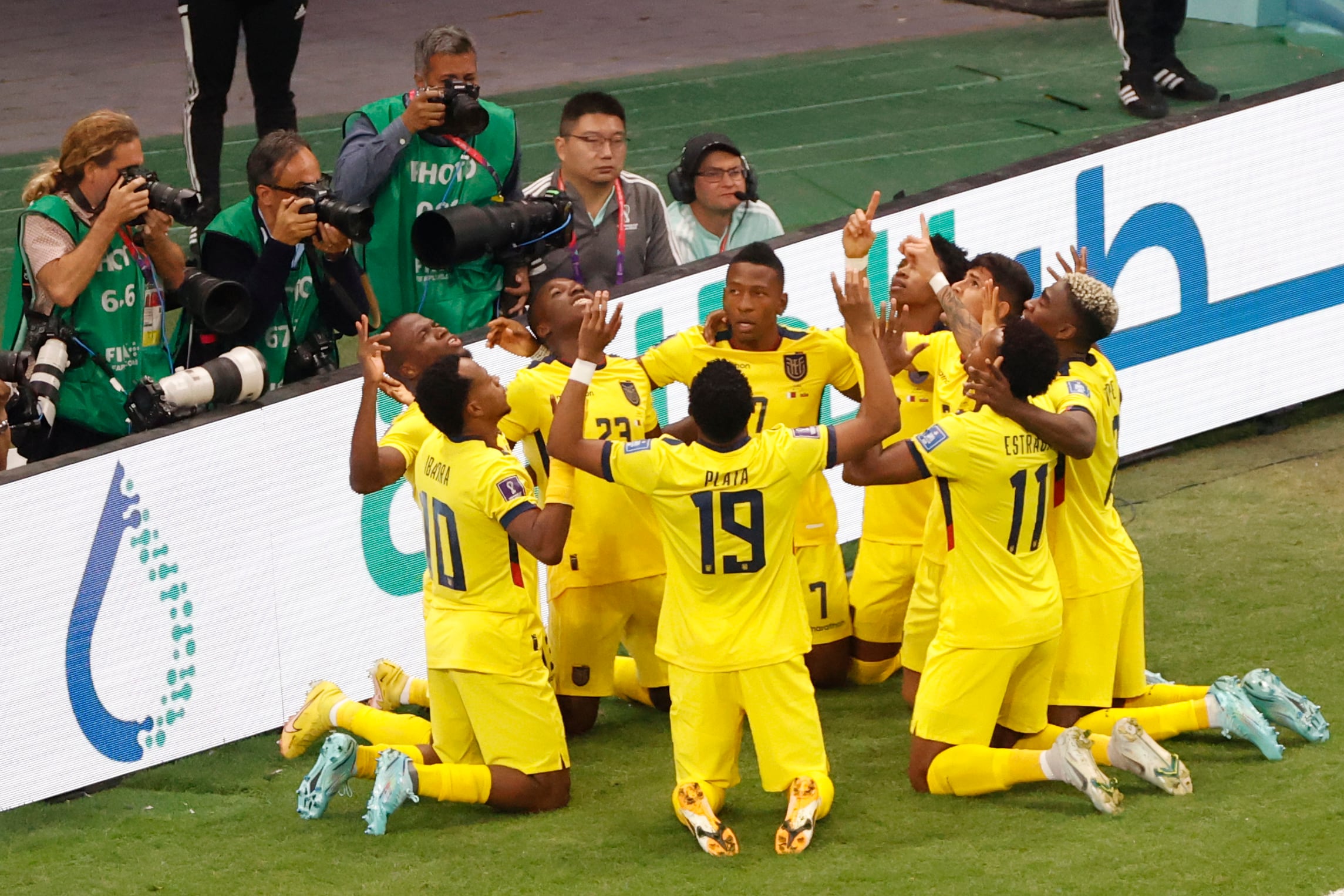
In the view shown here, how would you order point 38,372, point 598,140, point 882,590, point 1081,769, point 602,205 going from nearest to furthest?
point 1081,769 → point 38,372 → point 882,590 → point 598,140 → point 602,205

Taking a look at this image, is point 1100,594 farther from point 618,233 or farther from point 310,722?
point 310,722

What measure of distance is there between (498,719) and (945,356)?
2015mm

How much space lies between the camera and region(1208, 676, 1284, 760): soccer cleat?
17.8 feet

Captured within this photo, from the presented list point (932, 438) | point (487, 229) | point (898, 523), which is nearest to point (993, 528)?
point (932, 438)

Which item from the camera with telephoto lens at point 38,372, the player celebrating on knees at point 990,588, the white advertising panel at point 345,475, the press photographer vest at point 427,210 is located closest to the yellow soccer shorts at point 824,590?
the player celebrating on knees at point 990,588

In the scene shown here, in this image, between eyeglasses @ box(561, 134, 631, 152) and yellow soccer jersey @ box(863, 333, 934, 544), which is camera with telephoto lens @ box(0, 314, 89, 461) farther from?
yellow soccer jersey @ box(863, 333, 934, 544)

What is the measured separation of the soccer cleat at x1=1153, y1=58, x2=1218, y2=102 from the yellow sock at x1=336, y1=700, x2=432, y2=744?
711 centimetres

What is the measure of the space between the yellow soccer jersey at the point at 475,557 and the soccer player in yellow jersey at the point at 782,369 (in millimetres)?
1003

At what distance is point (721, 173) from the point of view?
7062 millimetres

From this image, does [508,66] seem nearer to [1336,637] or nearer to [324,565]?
[324,565]

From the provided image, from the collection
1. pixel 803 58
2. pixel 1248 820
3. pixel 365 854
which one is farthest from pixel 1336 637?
pixel 803 58

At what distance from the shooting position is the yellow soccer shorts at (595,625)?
6.10m

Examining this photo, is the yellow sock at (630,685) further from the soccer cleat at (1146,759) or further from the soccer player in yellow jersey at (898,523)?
the soccer cleat at (1146,759)

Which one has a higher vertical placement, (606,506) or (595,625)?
(606,506)
